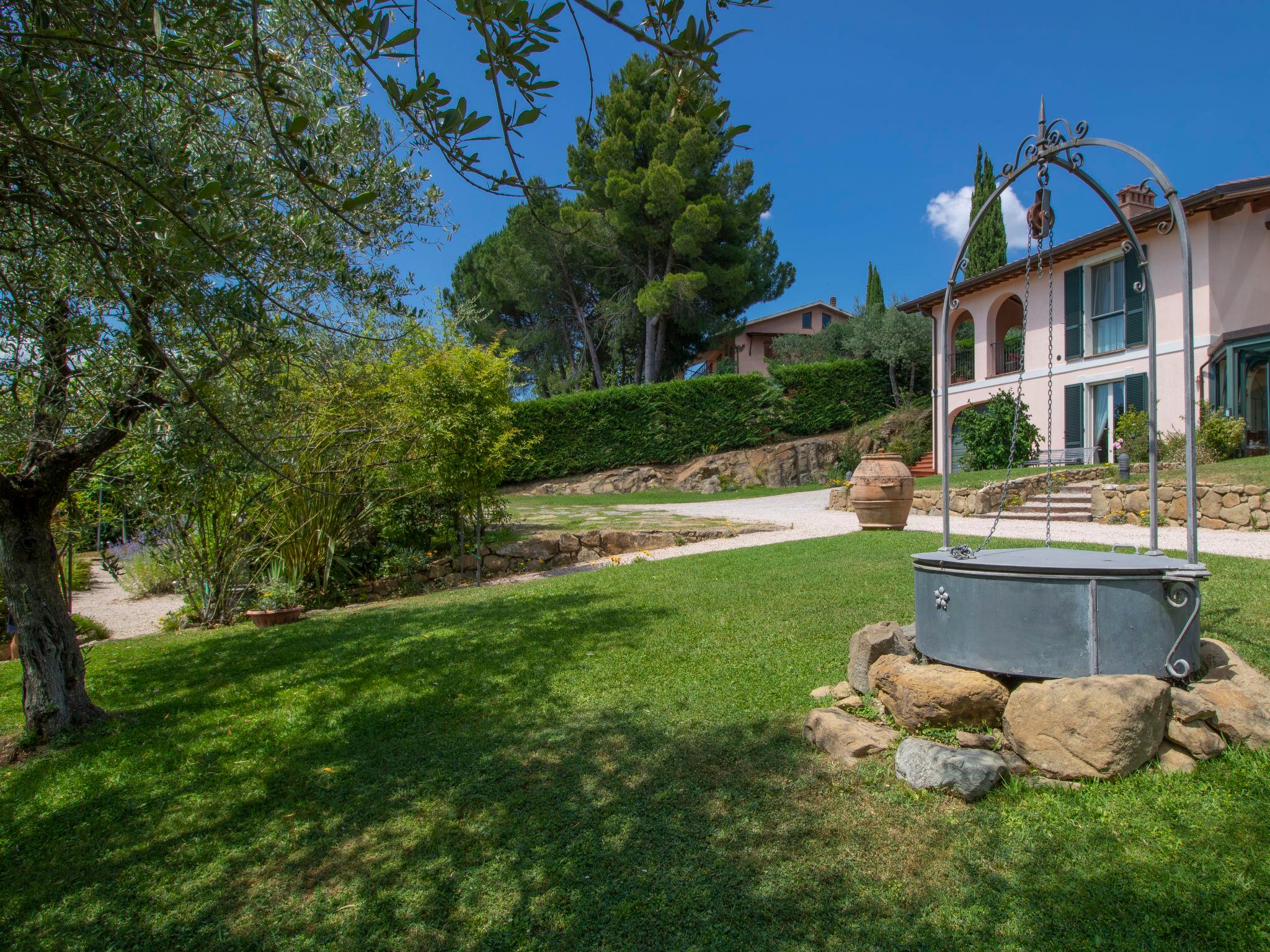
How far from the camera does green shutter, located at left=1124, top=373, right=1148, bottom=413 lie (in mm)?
16125

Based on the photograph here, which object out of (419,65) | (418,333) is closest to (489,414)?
(418,333)

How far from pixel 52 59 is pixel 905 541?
30.8ft

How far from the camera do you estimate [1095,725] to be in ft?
9.55

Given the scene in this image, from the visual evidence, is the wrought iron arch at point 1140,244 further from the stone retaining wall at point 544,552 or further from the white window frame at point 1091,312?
the white window frame at point 1091,312

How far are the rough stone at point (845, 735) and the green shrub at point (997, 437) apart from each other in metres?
16.3

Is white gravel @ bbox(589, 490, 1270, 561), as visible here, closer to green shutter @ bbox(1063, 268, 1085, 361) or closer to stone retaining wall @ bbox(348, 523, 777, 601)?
stone retaining wall @ bbox(348, 523, 777, 601)

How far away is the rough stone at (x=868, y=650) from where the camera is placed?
3.94 m

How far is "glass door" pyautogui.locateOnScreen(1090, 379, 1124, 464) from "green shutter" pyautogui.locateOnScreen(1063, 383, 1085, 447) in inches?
9.6

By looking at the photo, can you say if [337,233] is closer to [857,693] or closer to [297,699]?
[297,699]

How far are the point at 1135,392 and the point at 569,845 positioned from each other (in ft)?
59.8

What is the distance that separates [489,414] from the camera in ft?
33.8

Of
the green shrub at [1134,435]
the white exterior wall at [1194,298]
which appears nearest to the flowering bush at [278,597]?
the white exterior wall at [1194,298]

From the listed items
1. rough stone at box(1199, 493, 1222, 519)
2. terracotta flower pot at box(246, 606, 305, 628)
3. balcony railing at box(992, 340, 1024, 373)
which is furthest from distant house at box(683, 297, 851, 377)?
terracotta flower pot at box(246, 606, 305, 628)

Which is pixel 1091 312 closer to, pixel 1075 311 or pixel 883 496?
pixel 1075 311
